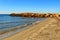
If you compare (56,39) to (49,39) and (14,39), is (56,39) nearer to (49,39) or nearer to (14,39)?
(49,39)

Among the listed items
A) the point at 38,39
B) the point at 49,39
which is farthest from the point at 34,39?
the point at 49,39

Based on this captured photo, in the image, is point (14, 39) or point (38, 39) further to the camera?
point (14, 39)

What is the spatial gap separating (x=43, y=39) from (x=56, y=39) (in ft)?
3.34

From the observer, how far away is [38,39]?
38.6 ft

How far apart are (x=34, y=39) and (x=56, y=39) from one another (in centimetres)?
172

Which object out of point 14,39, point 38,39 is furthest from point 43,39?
point 14,39

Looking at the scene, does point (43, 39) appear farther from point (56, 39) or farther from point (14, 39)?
point (14, 39)

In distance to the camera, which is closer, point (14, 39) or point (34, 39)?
point (34, 39)

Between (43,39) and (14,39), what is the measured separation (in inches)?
101

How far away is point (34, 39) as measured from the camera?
11.8 m

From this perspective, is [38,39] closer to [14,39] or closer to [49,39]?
[49,39]

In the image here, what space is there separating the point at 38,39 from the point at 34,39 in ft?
1.04

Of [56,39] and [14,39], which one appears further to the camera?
[14,39]

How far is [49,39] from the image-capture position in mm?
11555
